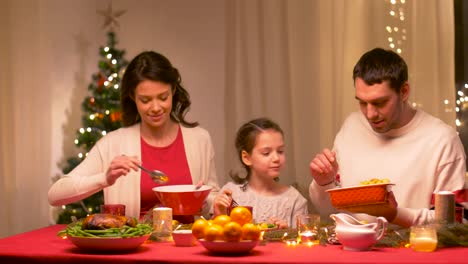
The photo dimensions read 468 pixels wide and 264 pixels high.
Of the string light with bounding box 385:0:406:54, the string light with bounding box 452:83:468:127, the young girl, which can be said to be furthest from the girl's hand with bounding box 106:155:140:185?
the string light with bounding box 452:83:468:127

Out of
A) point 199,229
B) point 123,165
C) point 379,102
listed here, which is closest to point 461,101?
point 379,102

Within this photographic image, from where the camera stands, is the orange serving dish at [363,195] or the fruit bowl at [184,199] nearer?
the orange serving dish at [363,195]

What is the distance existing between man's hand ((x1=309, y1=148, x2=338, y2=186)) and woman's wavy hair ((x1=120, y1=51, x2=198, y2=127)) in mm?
936

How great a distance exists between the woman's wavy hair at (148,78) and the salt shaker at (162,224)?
0.95 metres

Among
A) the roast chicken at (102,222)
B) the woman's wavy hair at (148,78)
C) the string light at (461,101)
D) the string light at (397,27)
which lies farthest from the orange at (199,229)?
the string light at (461,101)

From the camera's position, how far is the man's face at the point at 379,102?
3092 millimetres

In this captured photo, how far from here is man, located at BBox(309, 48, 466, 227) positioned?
3098 millimetres

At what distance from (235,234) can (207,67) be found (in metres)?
3.42

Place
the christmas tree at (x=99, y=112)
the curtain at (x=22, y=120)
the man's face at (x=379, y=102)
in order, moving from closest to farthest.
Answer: the man's face at (x=379, y=102) < the curtain at (x=22, y=120) < the christmas tree at (x=99, y=112)

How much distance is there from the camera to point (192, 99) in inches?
228

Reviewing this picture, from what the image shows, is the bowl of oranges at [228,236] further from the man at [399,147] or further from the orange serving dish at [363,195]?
the man at [399,147]

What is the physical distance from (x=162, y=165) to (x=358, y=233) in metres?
1.43

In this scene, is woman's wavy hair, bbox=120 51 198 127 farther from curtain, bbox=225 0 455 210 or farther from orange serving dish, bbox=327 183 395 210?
orange serving dish, bbox=327 183 395 210

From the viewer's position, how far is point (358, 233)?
98.0 inches
